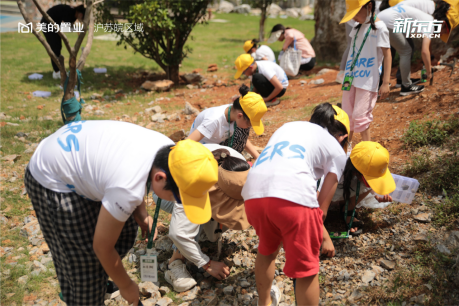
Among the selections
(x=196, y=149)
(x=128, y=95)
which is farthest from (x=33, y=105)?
(x=196, y=149)

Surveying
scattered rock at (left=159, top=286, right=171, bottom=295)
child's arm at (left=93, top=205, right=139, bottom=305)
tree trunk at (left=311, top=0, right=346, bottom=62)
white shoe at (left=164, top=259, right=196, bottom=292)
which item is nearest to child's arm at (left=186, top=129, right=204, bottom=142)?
white shoe at (left=164, top=259, right=196, bottom=292)

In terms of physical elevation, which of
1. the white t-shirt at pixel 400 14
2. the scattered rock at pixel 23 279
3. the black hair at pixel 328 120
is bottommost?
the scattered rock at pixel 23 279

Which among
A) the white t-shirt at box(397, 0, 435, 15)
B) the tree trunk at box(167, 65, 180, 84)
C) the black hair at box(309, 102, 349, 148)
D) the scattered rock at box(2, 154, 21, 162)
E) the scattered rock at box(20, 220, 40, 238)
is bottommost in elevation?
the scattered rock at box(20, 220, 40, 238)

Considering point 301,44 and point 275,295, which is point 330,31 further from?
point 275,295

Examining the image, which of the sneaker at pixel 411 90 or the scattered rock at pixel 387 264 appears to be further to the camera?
the sneaker at pixel 411 90

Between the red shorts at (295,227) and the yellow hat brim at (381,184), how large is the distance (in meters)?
0.62

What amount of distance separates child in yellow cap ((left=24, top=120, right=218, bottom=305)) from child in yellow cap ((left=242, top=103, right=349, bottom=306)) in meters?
0.34

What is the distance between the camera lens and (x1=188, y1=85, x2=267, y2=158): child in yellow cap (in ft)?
9.80

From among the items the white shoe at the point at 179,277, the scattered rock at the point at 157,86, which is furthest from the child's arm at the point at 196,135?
the scattered rock at the point at 157,86

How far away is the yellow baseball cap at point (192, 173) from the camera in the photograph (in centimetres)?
157

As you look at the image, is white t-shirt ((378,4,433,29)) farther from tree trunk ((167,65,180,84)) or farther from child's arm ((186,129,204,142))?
tree trunk ((167,65,180,84))

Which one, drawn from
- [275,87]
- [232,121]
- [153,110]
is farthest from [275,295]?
[153,110]

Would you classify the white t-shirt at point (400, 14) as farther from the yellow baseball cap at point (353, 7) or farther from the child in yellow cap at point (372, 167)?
the child in yellow cap at point (372, 167)

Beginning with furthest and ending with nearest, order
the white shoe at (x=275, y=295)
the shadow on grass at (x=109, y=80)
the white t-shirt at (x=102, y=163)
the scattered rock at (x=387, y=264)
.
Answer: the shadow on grass at (x=109, y=80), the scattered rock at (x=387, y=264), the white shoe at (x=275, y=295), the white t-shirt at (x=102, y=163)
